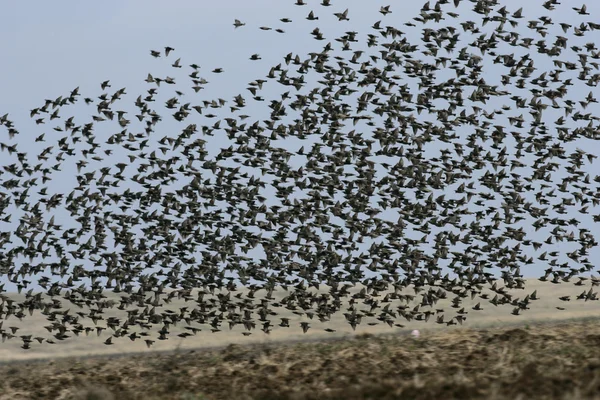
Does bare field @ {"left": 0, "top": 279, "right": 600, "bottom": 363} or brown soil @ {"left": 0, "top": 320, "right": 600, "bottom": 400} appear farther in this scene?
bare field @ {"left": 0, "top": 279, "right": 600, "bottom": 363}

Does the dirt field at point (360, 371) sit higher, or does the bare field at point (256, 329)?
the bare field at point (256, 329)

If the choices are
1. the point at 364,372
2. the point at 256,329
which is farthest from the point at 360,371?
the point at 256,329

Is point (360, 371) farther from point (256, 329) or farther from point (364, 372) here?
point (256, 329)

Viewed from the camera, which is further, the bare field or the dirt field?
the bare field

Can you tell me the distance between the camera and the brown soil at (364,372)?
487 inches

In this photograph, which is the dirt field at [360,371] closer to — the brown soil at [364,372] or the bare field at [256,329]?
the brown soil at [364,372]

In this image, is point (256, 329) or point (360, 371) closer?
point (360, 371)

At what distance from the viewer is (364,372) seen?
1492cm

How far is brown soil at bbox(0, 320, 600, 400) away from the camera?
1237 centimetres

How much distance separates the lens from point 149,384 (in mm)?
16406

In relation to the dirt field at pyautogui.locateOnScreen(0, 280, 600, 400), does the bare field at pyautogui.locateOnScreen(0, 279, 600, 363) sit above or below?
above

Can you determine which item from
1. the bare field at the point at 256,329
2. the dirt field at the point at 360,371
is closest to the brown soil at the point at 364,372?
the dirt field at the point at 360,371

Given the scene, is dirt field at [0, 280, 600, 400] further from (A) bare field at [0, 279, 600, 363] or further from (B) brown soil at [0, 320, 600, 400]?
(A) bare field at [0, 279, 600, 363]

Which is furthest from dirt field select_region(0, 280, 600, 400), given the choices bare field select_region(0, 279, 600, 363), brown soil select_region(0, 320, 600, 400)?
bare field select_region(0, 279, 600, 363)
